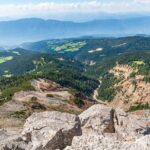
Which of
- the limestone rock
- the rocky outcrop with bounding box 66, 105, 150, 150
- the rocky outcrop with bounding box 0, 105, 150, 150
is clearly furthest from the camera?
the rocky outcrop with bounding box 66, 105, 150, 150

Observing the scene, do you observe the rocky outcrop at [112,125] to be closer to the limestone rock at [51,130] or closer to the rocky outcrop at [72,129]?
the rocky outcrop at [72,129]

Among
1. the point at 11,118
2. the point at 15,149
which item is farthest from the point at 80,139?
the point at 11,118

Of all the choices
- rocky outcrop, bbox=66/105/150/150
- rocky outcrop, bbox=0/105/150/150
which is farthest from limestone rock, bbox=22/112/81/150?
rocky outcrop, bbox=66/105/150/150

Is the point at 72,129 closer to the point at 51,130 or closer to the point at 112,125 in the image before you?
the point at 51,130

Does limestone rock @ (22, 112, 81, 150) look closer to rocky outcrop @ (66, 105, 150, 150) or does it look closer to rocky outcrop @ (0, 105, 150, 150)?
rocky outcrop @ (0, 105, 150, 150)

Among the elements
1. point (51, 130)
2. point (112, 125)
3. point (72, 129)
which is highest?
point (51, 130)

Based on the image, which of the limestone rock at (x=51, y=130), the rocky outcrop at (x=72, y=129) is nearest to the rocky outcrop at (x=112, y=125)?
the rocky outcrop at (x=72, y=129)

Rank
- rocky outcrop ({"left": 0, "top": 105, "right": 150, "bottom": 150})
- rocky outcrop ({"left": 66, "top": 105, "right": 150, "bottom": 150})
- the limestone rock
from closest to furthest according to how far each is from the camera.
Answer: the limestone rock → rocky outcrop ({"left": 0, "top": 105, "right": 150, "bottom": 150}) → rocky outcrop ({"left": 66, "top": 105, "right": 150, "bottom": 150})

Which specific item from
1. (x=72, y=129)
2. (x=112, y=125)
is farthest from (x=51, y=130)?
(x=112, y=125)

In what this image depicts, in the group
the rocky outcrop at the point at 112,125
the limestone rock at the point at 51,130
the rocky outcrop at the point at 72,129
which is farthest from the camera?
the rocky outcrop at the point at 112,125

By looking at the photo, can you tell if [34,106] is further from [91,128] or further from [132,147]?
[132,147]
